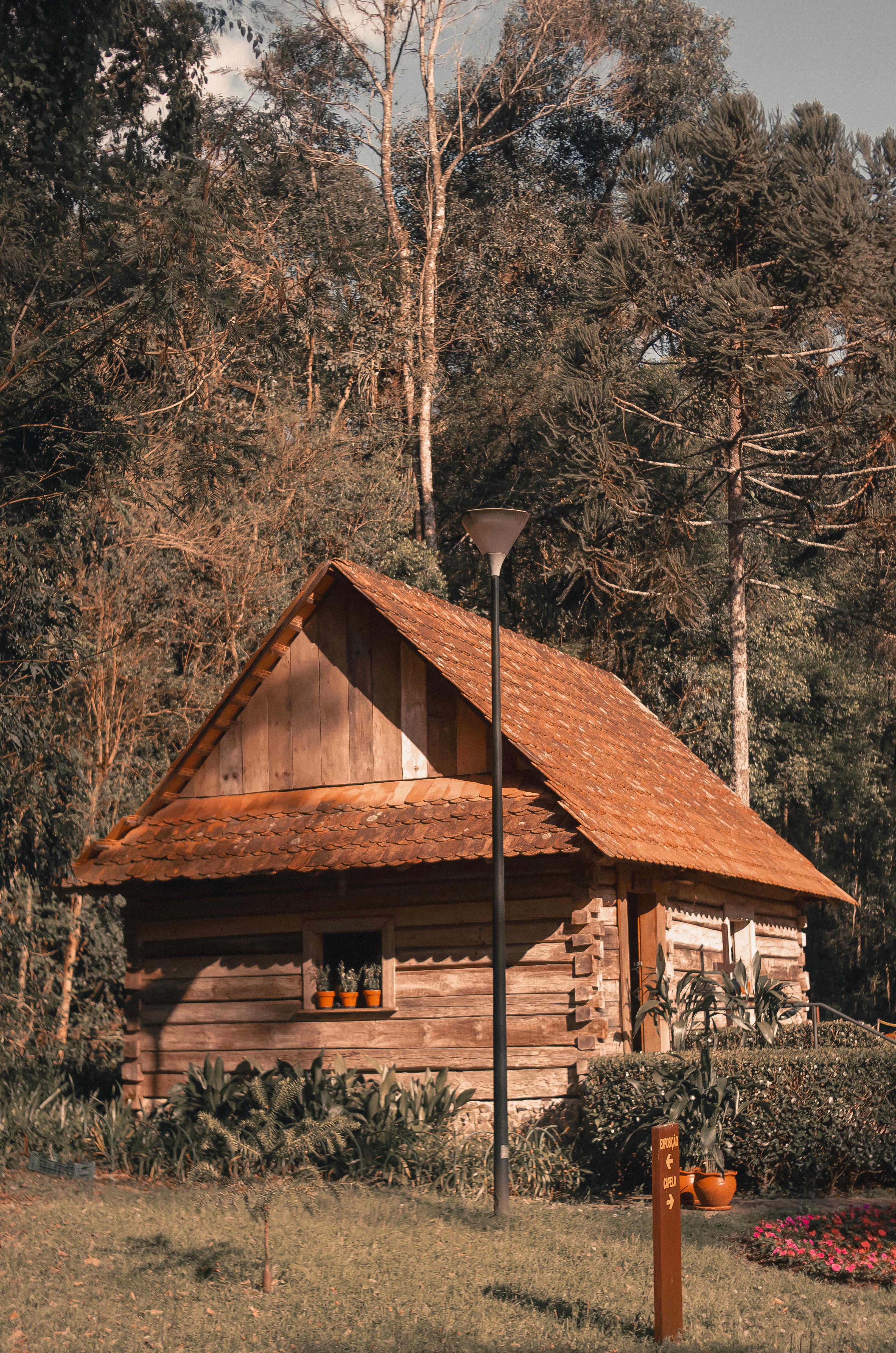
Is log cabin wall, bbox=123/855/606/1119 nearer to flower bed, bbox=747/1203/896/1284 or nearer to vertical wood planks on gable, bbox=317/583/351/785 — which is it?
vertical wood planks on gable, bbox=317/583/351/785

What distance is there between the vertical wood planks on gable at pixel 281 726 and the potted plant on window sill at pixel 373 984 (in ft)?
7.25

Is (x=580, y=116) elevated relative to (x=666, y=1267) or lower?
elevated

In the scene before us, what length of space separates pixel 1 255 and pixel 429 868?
300 inches

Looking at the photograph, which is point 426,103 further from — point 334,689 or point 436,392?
point 334,689

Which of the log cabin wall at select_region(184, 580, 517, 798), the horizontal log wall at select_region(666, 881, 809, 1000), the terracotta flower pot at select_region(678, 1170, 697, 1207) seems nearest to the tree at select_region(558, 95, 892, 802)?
the horizontal log wall at select_region(666, 881, 809, 1000)

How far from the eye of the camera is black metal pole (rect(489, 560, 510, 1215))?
1020 cm

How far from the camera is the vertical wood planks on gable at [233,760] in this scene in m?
15.2

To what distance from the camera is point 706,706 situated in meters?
29.6

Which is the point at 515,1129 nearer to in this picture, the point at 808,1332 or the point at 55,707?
the point at 808,1332

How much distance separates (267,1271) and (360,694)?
7562 millimetres

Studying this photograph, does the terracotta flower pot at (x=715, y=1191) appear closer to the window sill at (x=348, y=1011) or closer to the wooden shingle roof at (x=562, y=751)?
the wooden shingle roof at (x=562, y=751)

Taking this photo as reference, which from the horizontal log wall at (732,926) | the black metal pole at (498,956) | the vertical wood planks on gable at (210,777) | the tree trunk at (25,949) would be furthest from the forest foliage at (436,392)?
the horizontal log wall at (732,926)

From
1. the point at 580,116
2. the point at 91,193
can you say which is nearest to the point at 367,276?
the point at 580,116

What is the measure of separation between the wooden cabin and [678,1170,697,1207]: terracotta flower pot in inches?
63.1
